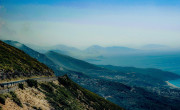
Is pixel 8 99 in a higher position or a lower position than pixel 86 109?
higher

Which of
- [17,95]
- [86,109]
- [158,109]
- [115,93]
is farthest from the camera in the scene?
[115,93]

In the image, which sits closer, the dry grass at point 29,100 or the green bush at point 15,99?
the dry grass at point 29,100

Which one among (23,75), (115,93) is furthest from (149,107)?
(23,75)

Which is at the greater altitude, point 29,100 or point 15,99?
point 15,99

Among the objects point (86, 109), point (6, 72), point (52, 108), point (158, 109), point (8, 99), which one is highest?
point (6, 72)

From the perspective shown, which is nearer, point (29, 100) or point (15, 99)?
point (15, 99)

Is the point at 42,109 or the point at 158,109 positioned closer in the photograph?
the point at 42,109

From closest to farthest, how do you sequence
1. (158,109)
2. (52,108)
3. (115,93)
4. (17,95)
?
(17,95) → (52,108) → (158,109) → (115,93)

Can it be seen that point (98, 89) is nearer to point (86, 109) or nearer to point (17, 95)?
point (86, 109)

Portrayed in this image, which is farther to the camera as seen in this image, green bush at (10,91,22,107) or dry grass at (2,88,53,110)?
green bush at (10,91,22,107)
